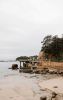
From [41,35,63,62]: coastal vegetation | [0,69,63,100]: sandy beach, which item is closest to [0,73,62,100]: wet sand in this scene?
[0,69,63,100]: sandy beach

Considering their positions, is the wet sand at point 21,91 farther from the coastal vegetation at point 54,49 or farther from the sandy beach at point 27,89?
the coastal vegetation at point 54,49

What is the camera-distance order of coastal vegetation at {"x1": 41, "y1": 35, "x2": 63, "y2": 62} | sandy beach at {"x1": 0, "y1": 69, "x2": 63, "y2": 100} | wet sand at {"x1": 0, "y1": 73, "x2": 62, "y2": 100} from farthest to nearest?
1. coastal vegetation at {"x1": 41, "y1": 35, "x2": 63, "y2": 62}
2. sandy beach at {"x1": 0, "y1": 69, "x2": 63, "y2": 100}
3. wet sand at {"x1": 0, "y1": 73, "x2": 62, "y2": 100}

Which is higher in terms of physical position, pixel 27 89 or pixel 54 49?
pixel 54 49

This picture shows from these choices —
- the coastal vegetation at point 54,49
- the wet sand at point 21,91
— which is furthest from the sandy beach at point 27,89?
the coastal vegetation at point 54,49

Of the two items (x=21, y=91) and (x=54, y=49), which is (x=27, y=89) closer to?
(x=21, y=91)

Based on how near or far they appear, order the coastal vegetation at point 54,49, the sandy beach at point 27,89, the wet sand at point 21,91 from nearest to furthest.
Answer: the wet sand at point 21,91, the sandy beach at point 27,89, the coastal vegetation at point 54,49

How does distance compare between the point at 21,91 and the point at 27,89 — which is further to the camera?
the point at 27,89

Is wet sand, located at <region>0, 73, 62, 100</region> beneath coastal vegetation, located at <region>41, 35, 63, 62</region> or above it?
beneath

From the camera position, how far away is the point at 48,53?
72.6 metres

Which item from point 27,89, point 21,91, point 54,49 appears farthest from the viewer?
point 54,49

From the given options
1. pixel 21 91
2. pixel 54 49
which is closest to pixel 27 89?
pixel 21 91

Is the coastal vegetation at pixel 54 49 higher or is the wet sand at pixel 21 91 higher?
the coastal vegetation at pixel 54 49

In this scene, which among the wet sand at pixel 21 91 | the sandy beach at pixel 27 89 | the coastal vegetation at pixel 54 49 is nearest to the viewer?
the wet sand at pixel 21 91

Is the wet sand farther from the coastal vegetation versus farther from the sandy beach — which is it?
the coastal vegetation
